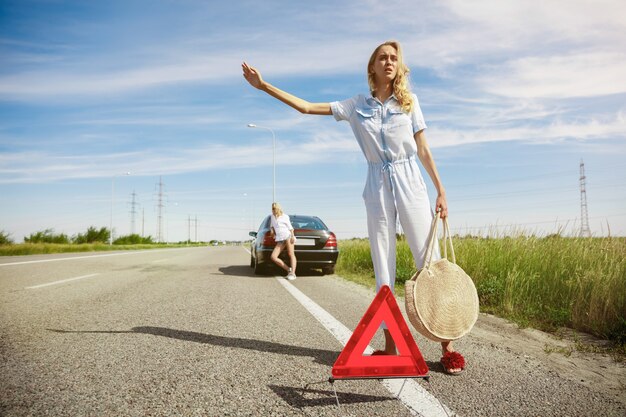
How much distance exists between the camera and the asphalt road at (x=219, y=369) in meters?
2.45

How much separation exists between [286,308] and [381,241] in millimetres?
2938

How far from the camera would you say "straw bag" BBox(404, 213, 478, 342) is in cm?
268

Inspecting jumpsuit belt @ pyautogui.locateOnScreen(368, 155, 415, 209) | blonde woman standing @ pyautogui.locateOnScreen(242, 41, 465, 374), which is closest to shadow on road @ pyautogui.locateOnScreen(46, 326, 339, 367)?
blonde woman standing @ pyautogui.locateOnScreen(242, 41, 465, 374)

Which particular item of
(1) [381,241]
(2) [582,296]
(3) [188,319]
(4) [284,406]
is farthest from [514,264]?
(4) [284,406]

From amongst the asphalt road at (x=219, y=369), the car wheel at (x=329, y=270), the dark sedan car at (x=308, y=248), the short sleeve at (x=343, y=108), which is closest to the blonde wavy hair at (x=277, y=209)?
the dark sedan car at (x=308, y=248)

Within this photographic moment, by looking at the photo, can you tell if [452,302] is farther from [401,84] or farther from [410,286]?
[401,84]

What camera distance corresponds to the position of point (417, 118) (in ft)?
10.6

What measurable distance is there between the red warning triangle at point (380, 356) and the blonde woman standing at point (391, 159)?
1.39 feet

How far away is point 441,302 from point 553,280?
3758 millimetres

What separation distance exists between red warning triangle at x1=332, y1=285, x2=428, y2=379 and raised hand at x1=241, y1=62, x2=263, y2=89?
1720 millimetres

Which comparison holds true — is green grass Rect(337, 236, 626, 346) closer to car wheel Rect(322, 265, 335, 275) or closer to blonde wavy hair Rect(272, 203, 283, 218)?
car wheel Rect(322, 265, 335, 275)

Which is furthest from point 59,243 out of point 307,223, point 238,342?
point 238,342

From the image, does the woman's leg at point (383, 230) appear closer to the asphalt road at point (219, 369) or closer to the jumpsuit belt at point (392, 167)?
the jumpsuit belt at point (392, 167)

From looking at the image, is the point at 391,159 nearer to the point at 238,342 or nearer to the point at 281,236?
the point at 238,342
